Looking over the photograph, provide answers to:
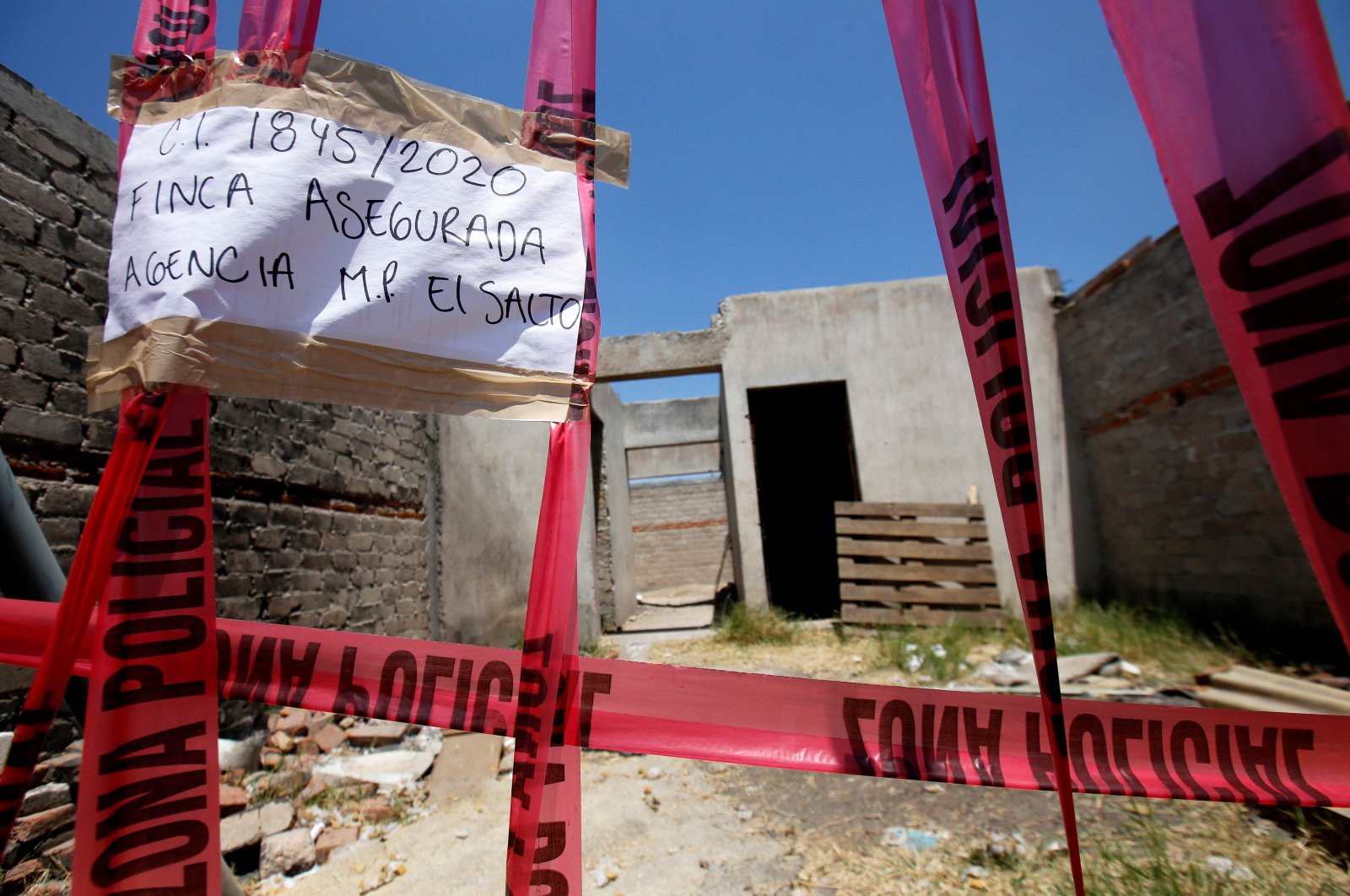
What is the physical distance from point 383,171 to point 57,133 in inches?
110

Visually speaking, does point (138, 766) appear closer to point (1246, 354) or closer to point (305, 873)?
point (1246, 354)

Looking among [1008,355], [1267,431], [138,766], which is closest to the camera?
[1267,431]

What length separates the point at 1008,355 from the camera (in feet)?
3.03

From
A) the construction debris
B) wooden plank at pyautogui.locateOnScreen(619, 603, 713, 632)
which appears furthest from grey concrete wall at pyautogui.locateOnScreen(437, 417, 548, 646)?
the construction debris

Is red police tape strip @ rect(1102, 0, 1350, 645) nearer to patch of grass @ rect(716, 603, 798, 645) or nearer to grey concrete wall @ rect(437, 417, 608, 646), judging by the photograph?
grey concrete wall @ rect(437, 417, 608, 646)

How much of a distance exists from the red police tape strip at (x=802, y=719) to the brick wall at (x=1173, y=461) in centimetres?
450

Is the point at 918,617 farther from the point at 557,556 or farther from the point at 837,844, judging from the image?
the point at 557,556

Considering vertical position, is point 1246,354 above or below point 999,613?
above

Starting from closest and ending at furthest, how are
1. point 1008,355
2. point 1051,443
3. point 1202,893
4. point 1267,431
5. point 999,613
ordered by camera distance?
1. point 1267,431
2. point 1008,355
3. point 1202,893
4. point 999,613
5. point 1051,443

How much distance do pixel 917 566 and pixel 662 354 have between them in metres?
3.52

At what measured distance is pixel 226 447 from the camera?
3.53 metres

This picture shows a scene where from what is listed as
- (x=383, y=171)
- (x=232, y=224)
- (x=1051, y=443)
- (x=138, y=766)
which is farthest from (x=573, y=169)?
(x=1051, y=443)

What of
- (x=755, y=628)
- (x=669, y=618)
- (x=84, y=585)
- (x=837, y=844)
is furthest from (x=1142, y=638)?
(x=669, y=618)

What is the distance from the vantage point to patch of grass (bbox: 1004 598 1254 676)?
4.58 meters
